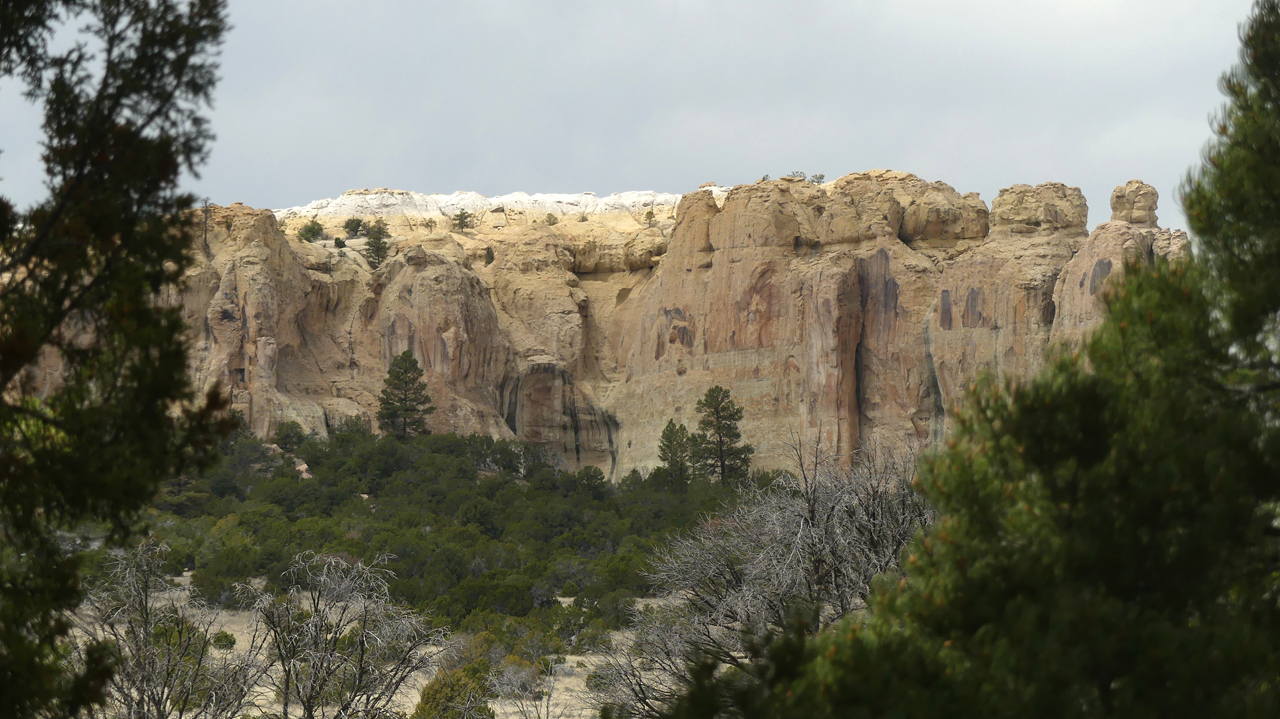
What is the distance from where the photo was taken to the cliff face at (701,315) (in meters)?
→ 51.4

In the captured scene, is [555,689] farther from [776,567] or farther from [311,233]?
[311,233]

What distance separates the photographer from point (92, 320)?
6.32m

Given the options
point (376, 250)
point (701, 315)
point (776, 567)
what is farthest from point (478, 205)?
point (776, 567)

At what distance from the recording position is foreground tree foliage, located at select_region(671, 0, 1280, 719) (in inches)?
229

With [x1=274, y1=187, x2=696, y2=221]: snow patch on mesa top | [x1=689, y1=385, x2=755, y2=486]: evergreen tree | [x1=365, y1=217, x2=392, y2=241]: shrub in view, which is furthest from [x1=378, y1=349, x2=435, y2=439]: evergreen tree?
[x1=274, y1=187, x2=696, y2=221]: snow patch on mesa top

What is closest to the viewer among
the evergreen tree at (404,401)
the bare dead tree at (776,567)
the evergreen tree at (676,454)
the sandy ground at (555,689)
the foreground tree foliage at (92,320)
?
the foreground tree foliage at (92,320)

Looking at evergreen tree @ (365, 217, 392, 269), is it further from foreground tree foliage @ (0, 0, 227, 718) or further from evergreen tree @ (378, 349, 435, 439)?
foreground tree foliage @ (0, 0, 227, 718)

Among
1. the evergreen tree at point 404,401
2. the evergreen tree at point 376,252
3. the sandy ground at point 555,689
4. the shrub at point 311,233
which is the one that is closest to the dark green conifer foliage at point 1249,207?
the sandy ground at point 555,689

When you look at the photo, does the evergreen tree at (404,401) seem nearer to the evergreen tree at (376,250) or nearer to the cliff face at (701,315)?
the cliff face at (701,315)

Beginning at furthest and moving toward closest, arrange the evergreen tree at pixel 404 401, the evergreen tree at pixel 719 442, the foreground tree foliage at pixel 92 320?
the evergreen tree at pixel 404 401
the evergreen tree at pixel 719 442
the foreground tree foliage at pixel 92 320

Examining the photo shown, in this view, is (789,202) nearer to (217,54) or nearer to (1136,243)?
(1136,243)

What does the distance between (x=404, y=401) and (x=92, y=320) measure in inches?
1891

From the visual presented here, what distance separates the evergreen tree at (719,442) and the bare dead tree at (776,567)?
30.2 metres

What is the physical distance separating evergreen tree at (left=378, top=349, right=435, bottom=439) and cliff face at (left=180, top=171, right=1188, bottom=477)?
2.44m
